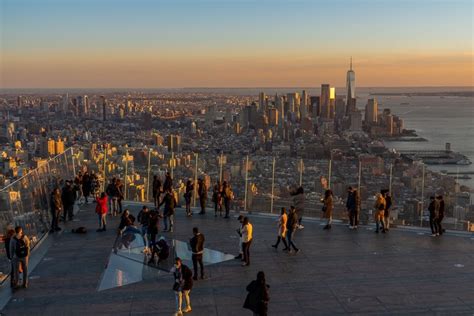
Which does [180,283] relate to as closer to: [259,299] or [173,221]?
[259,299]

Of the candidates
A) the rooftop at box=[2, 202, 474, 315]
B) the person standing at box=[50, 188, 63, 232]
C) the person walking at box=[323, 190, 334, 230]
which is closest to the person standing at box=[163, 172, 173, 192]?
the rooftop at box=[2, 202, 474, 315]

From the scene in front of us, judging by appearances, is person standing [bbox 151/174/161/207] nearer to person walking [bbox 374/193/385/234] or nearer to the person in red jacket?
the person in red jacket

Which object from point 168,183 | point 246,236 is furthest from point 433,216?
point 168,183

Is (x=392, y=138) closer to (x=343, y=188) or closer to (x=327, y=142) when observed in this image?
(x=327, y=142)

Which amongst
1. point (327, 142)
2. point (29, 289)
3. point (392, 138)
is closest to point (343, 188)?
point (29, 289)

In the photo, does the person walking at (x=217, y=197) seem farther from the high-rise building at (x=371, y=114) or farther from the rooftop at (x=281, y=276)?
the high-rise building at (x=371, y=114)
